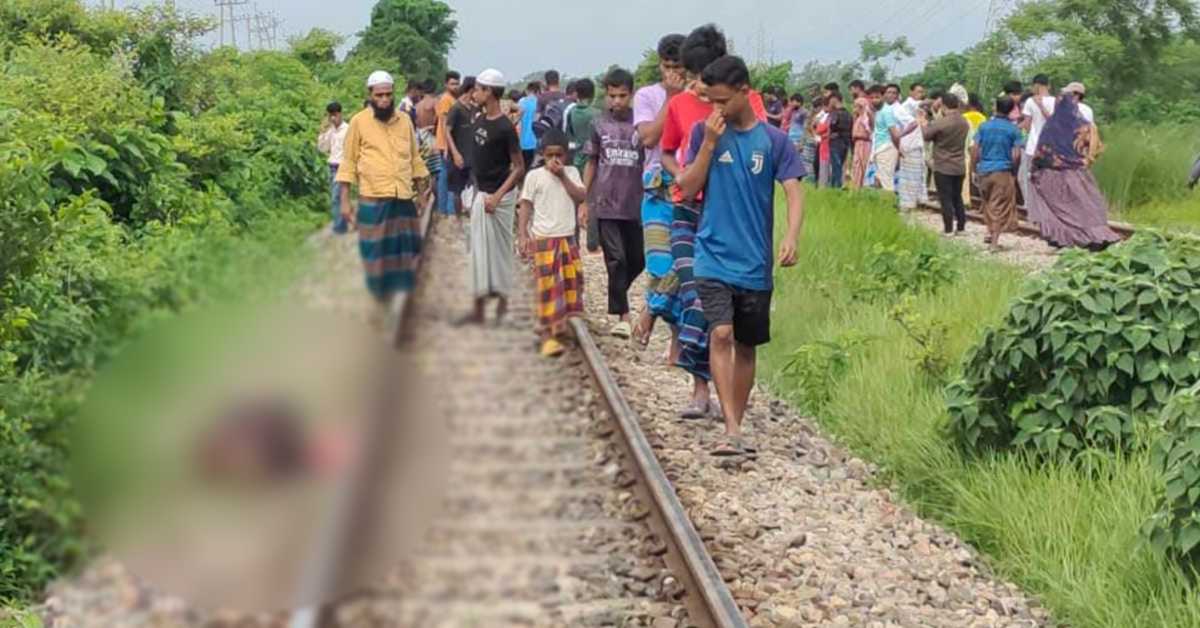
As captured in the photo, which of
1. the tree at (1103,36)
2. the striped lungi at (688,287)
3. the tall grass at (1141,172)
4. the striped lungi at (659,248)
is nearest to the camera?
the striped lungi at (688,287)

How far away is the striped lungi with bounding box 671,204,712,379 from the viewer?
6.88 meters

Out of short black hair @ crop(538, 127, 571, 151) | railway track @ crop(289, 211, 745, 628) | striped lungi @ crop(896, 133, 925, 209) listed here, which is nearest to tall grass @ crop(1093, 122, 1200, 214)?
striped lungi @ crop(896, 133, 925, 209)

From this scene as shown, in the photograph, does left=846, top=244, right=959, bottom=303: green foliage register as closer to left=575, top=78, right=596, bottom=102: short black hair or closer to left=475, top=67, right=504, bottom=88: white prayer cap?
left=575, top=78, right=596, bottom=102: short black hair

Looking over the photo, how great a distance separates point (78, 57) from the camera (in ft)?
Answer: 43.8

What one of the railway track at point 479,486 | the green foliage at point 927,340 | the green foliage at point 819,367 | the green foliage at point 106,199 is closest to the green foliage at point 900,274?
the green foliage at point 819,367

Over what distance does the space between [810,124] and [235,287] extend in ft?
68.6

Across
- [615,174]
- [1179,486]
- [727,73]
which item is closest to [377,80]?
[1179,486]

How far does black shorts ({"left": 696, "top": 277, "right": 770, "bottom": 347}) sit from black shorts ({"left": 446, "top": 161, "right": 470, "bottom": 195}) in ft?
16.2

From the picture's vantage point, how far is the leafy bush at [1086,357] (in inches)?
223

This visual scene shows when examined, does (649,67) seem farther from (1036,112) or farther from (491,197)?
(491,197)

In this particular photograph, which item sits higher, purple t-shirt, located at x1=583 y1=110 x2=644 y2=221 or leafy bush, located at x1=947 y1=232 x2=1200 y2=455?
purple t-shirt, located at x1=583 y1=110 x2=644 y2=221

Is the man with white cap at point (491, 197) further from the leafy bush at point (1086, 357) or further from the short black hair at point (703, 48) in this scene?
the short black hair at point (703, 48)

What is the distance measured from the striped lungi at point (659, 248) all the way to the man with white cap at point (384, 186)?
258 inches

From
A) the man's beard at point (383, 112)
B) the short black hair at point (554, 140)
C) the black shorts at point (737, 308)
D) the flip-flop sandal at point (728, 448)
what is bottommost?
the flip-flop sandal at point (728, 448)
